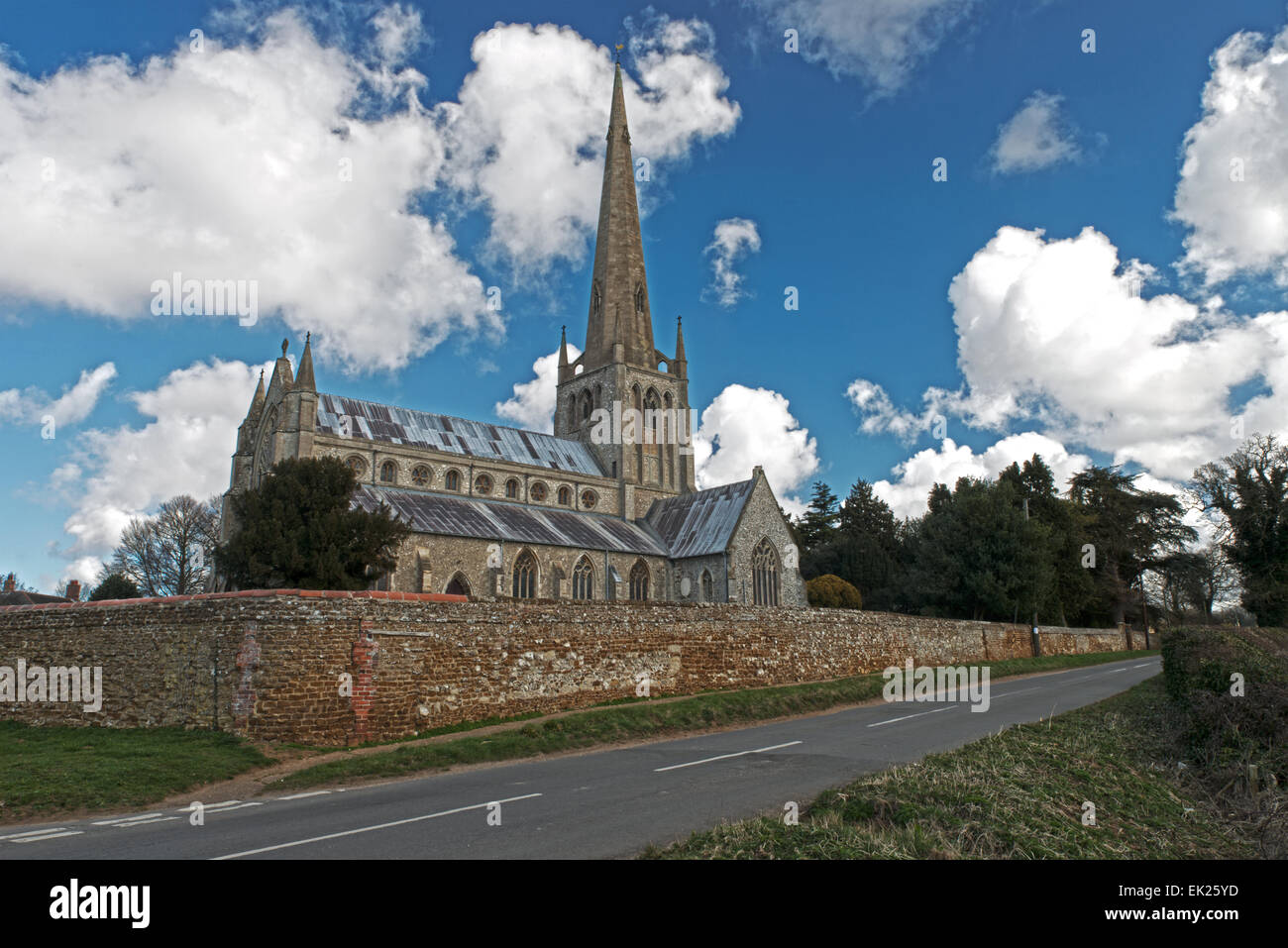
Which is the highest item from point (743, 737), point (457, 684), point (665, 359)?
point (665, 359)

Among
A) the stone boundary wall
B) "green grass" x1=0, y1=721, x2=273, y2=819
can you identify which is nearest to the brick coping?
the stone boundary wall

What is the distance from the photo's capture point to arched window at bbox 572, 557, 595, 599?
38.5m

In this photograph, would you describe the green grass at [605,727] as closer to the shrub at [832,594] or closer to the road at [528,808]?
the road at [528,808]

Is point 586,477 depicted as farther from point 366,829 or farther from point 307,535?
point 366,829

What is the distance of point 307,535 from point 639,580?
846 inches

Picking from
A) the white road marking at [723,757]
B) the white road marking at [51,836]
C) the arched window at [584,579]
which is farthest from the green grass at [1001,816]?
the arched window at [584,579]

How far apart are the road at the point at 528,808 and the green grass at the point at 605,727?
692 mm

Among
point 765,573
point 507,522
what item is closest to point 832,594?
point 765,573

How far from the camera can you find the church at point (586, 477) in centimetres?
3550

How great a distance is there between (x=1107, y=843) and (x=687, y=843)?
3713 mm
